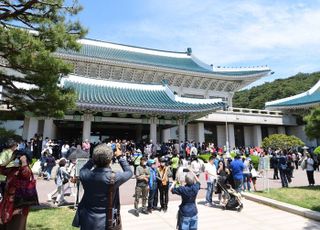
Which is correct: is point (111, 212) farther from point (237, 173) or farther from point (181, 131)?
point (181, 131)

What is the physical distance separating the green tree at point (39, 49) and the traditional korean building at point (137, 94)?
5.08 meters

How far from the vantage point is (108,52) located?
30.7 m

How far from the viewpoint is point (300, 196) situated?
9.66 meters

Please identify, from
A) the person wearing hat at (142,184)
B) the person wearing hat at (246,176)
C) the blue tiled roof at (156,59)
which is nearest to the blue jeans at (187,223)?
the person wearing hat at (142,184)

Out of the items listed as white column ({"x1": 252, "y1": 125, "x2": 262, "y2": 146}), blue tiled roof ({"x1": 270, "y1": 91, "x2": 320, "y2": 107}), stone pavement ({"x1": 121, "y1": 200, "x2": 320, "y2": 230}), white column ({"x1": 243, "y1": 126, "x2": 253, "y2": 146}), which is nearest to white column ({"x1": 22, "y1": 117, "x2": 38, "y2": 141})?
stone pavement ({"x1": 121, "y1": 200, "x2": 320, "y2": 230})

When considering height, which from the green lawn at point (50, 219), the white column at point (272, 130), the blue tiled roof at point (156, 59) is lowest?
the green lawn at point (50, 219)

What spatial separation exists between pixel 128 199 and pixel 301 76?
76155mm

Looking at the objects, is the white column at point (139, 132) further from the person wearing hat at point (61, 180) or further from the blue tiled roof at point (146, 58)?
the person wearing hat at point (61, 180)

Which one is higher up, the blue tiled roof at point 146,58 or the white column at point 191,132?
the blue tiled roof at point 146,58

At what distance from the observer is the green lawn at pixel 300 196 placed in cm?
846

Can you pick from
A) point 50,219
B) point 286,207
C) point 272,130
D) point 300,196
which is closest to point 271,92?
point 272,130

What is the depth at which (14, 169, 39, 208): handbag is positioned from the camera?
4.04 m

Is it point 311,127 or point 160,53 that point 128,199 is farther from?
→ point 160,53

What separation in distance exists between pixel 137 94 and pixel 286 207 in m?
16.0
